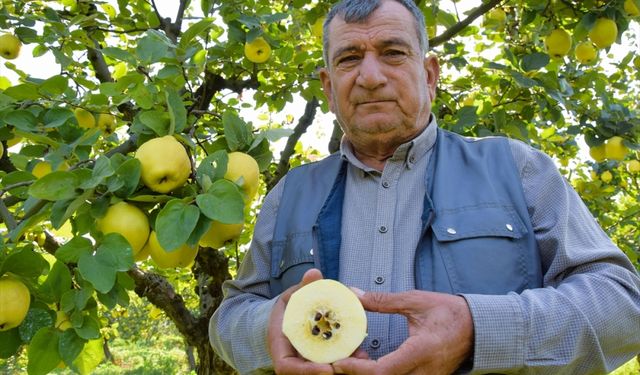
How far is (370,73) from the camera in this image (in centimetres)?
173

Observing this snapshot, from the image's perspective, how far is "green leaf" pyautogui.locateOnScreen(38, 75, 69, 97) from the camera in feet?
5.45

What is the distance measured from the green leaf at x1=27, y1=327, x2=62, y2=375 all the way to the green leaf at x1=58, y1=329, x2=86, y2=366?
0.08 feet

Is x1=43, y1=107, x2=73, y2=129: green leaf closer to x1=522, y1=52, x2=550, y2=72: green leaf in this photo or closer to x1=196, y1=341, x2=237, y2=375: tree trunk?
x1=522, y1=52, x2=550, y2=72: green leaf

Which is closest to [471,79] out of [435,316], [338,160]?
[338,160]

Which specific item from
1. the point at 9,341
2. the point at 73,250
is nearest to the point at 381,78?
the point at 73,250

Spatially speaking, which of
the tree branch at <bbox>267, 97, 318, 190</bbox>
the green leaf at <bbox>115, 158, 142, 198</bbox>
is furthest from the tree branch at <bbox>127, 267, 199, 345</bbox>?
the green leaf at <bbox>115, 158, 142, 198</bbox>

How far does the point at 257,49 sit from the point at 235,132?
3.74ft

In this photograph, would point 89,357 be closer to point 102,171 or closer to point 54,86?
point 102,171

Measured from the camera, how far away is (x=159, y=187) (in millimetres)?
1342

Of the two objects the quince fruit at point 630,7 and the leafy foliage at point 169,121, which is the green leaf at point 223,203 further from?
the quince fruit at point 630,7

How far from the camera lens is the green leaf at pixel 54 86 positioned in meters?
1.66

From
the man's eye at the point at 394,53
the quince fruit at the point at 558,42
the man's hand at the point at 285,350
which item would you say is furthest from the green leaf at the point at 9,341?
the quince fruit at the point at 558,42

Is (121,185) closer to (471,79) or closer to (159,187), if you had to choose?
(159,187)

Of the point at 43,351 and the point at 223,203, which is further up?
the point at 223,203
